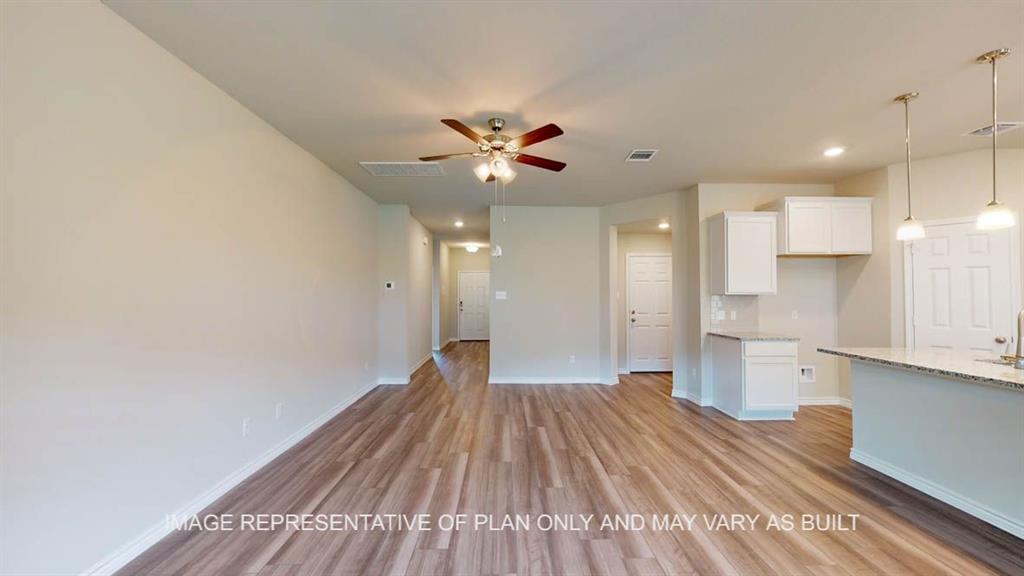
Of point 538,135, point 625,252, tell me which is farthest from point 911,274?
point 538,135

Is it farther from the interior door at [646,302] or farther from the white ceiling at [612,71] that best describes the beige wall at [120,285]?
the interior door at [646,302]

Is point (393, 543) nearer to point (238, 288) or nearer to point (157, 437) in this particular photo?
point (157, 437)

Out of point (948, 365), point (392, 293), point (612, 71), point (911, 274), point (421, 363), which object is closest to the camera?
point (612, 71)

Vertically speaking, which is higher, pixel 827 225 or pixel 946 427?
pixel 827 225

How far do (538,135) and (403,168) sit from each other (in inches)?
76.5

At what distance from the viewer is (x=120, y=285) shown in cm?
183

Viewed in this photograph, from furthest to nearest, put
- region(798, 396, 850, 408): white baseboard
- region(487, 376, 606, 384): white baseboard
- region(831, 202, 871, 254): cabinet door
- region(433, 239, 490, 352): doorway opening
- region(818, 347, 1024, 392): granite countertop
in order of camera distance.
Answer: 1. region(433, 239, 490, 352): doorway opening
2. region(487, 376, 606, 384): white baseboard
3. region(798, 396, 850, 408): white baseboard
4. region(831, 202, 871, 254): cabinet door
5. region(818, 347, 1024, 392): granite countertop

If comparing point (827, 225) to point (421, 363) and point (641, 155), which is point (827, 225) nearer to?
point (641, 155)

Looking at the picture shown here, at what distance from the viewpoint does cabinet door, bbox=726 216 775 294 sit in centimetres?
420

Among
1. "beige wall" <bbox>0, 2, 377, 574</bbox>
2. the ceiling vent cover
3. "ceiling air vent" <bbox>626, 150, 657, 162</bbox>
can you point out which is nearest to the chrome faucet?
"ceiling air vent" <bbox>626, 150, 657, 162</bbox>

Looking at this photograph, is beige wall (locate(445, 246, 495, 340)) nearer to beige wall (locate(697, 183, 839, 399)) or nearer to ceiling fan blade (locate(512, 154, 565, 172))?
beige wall (locate(697, 183, 839, 399))

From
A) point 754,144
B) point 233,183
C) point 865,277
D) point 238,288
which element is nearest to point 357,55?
point 233,183

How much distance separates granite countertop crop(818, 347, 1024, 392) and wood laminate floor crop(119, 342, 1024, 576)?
87 centimetres

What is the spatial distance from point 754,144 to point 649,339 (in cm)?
386
